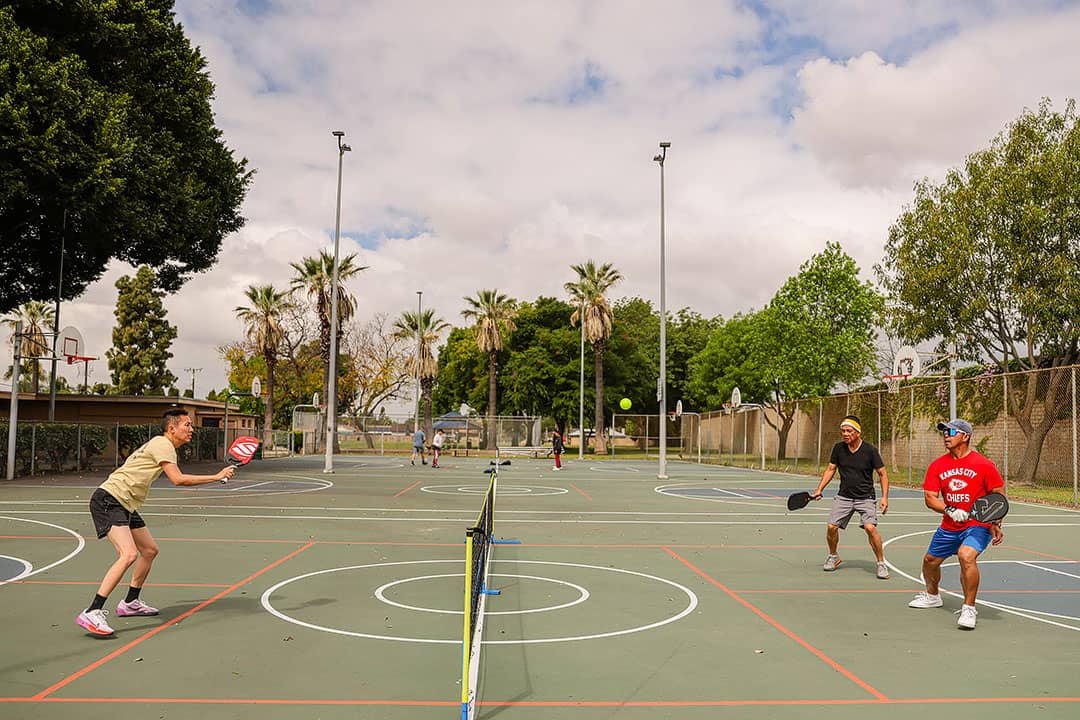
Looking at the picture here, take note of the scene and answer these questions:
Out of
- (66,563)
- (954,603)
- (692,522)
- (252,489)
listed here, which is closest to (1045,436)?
(692,522)

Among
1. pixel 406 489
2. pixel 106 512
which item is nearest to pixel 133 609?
pixel 106 512

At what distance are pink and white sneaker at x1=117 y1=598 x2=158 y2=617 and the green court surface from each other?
6cm

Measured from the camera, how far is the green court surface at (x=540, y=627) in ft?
17.8

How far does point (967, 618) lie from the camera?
7.50 m

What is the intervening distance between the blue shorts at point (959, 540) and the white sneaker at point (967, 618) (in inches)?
20.7

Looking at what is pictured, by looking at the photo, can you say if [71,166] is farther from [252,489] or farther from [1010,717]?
[1010,717]

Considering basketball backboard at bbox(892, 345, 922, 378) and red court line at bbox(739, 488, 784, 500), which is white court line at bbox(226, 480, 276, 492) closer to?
red court line at bbox(739, 488, 784, 500)

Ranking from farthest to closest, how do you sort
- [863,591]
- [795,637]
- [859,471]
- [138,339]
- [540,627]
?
[138,339]
[859,471]
[863,591]
[540,627]
[795,637]

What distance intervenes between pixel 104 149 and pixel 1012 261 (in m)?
27.4

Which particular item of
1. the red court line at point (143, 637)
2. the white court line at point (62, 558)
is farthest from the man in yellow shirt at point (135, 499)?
the white court line at point (62, 558)

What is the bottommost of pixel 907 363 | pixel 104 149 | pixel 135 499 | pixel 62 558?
pixel 62 558

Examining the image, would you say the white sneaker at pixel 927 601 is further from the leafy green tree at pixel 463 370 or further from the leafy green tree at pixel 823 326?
the leafy green tree at pixel 463 370

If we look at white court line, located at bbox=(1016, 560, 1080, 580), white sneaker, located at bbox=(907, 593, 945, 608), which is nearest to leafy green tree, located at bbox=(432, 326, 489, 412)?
white court line, located at bbox=(1016, 560, 1080, 580)

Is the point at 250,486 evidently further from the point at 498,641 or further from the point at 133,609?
the point at 498,641
